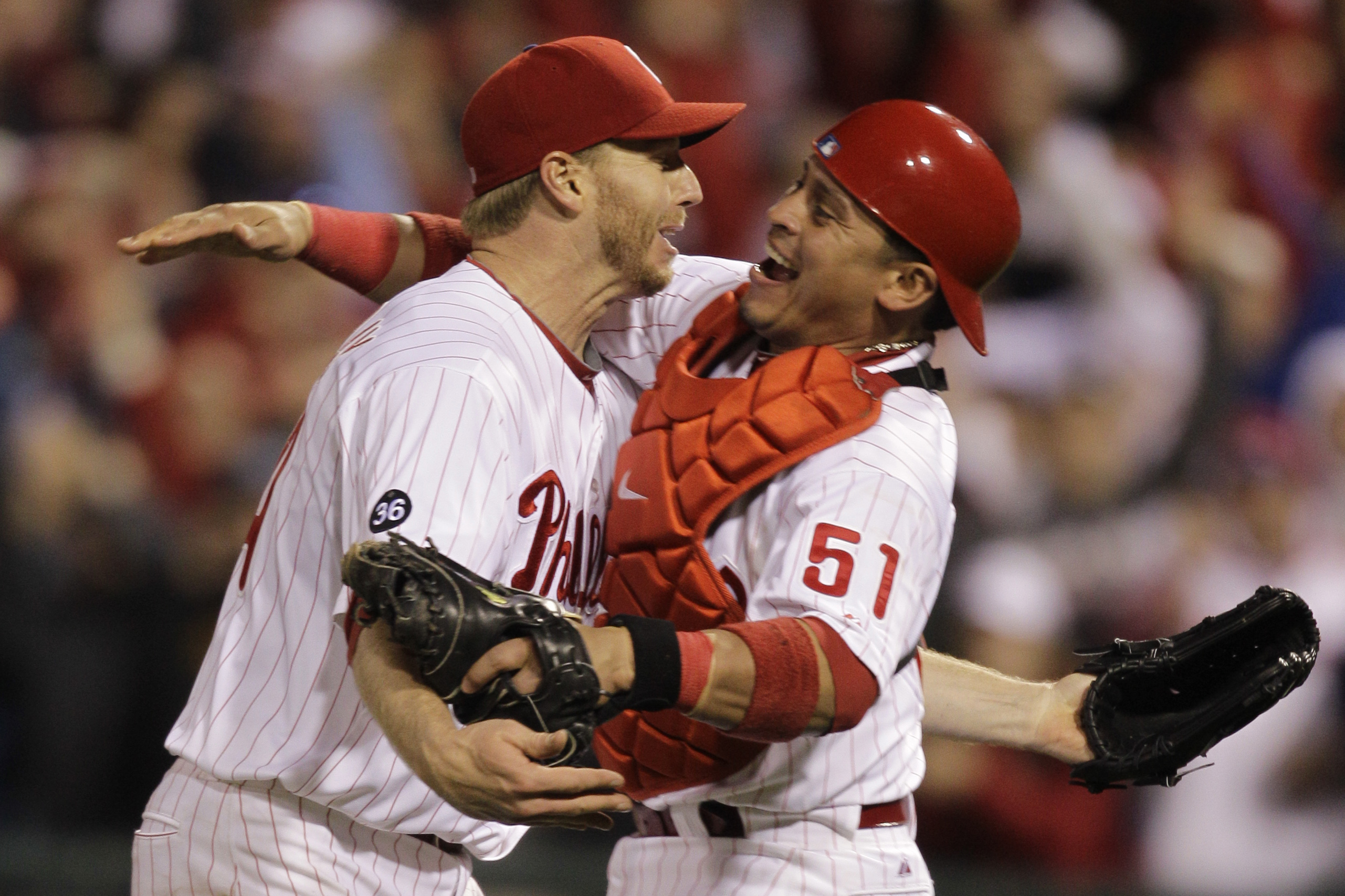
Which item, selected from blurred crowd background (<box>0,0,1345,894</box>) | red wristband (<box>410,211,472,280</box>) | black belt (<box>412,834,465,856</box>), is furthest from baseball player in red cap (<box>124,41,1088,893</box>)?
blurred crowd background (<box>0,0,1345,894</box>)

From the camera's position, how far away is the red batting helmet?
2.17m

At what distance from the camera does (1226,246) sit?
16.8 ft

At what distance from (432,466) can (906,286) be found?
33.2 inches

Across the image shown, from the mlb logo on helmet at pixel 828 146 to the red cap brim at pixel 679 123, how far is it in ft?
0.58

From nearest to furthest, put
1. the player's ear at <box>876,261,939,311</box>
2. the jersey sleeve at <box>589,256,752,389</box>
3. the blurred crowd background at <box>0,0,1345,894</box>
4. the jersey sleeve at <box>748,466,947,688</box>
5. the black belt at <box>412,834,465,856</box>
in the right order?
1. the jersey sleeve at <box>748,466,947,688</box>
2. the black belt at <box>412,834,465,856</box>
3. the player's ear at <box>876,261,939,311</box>
4. the jersey sleeve at <box>589,256,752,389</box>
5. the blurred crowd background at <box>0,0,1345,894</box>

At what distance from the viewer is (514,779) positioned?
1483 mm

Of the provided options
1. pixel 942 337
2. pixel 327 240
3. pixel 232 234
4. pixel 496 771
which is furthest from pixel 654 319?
pixel 942 337

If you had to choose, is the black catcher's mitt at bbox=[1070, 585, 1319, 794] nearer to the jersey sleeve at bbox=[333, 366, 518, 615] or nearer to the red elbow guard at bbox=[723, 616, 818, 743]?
the red elbow guard at bbox=[723, 616, 818, 743]

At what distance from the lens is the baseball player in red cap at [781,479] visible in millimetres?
1821

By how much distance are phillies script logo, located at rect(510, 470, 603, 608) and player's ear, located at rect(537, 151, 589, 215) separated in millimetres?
451

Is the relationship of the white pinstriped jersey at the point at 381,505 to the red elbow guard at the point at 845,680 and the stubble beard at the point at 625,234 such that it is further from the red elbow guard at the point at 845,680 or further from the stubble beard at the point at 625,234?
the red elbow guard at the point at 845,680

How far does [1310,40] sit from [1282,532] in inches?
84.1

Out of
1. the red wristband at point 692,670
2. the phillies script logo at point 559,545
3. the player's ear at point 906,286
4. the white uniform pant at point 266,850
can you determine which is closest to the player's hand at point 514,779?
the red wristband at point 692,670

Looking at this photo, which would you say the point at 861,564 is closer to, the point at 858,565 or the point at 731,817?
the point at 858,565
